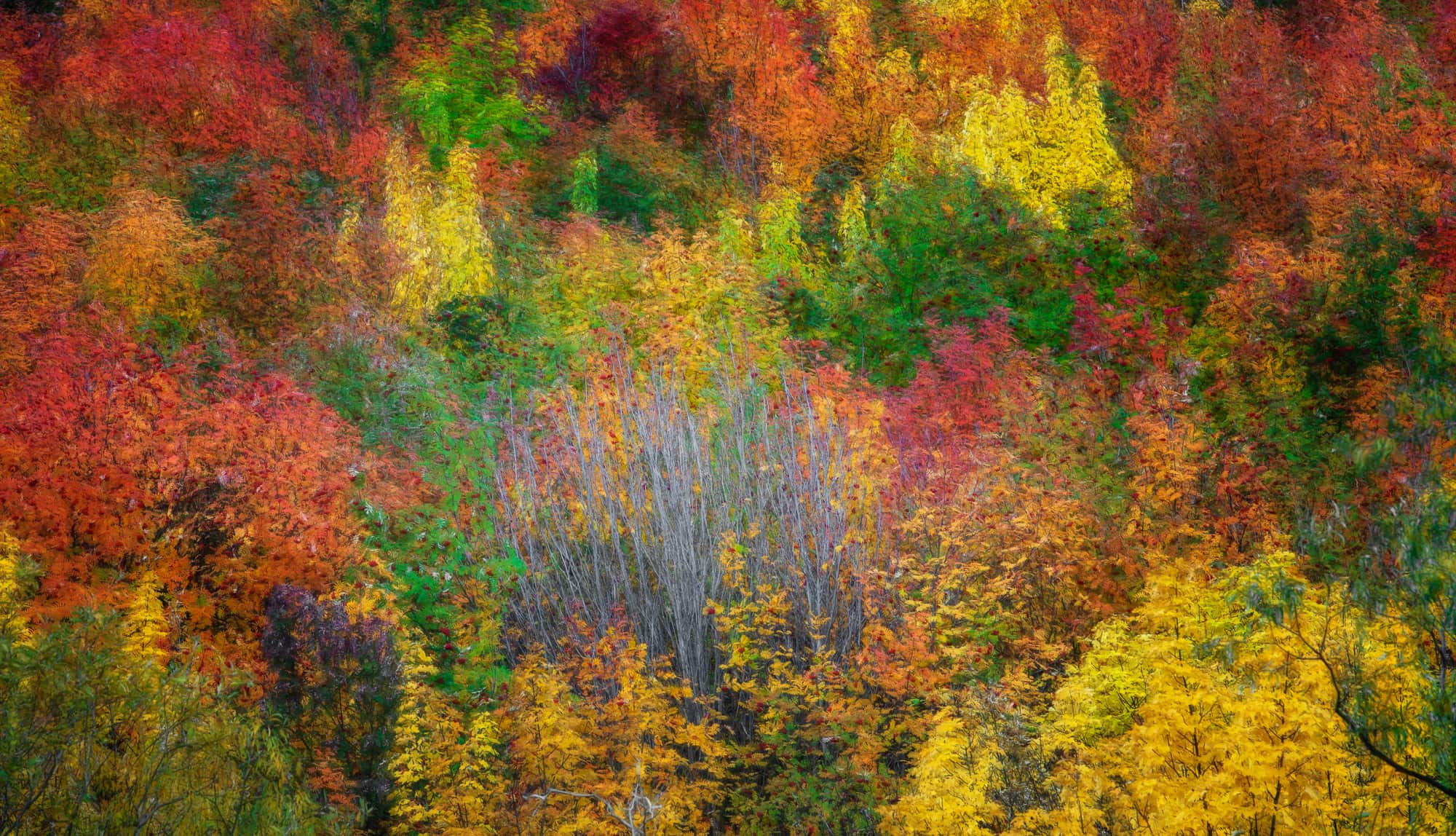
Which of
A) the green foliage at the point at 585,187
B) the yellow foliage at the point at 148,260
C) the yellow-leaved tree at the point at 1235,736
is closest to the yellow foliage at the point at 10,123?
the yellow foliage at the point at 148,260

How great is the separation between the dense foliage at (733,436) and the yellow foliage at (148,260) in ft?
0.21

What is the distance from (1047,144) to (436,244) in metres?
9.88

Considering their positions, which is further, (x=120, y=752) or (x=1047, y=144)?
(x=1047, y=144)

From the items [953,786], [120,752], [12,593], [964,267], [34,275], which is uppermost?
[120,752]

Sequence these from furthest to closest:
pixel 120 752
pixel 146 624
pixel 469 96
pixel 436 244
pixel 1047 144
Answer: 1. pixel 469 96
2. pixel 1047 144
3. pixel 436 244
4. pixel 146 624
5. pixel 120 752

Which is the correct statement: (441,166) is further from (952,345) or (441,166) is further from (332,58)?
(952,345)

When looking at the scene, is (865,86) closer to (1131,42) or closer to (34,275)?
(1131,42)

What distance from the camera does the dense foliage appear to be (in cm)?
578

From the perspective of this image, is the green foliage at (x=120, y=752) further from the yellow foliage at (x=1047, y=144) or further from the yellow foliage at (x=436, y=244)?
the yellow foliage at (x=1047, y=144)

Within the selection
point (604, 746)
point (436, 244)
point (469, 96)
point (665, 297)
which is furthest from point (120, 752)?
point (469, 96)

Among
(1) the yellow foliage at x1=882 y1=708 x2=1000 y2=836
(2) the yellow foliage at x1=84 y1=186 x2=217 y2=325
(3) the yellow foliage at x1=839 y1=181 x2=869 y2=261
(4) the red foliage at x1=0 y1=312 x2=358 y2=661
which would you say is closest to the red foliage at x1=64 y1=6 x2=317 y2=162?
(2) the yellow foliage at x1=84 y1=186 x2=217 y2=325

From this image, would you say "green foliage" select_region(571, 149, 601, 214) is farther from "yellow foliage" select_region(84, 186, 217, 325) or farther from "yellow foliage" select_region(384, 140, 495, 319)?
"yellow foliage" select_region(84, 186, 217, 325)

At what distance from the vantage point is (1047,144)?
695 inches

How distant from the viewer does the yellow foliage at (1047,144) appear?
1697 centimetres
